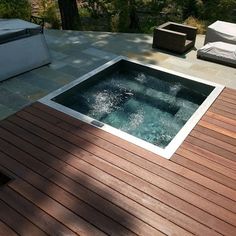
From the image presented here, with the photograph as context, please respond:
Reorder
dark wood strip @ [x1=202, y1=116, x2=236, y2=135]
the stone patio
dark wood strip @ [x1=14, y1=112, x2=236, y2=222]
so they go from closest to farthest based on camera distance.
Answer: dark wood strip @ [x1=14, y1=112, x2=236, y2=222], dark wood strip @ [x1=202, y1=116, x2=236, y2=135], the stone patio

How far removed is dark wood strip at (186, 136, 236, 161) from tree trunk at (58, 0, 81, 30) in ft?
30.0

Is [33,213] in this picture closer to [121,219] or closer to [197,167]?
[121,219]

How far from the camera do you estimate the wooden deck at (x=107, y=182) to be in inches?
162

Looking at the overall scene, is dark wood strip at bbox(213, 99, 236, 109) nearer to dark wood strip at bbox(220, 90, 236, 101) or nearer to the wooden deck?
dark wood strip at bbox(220, 90, 236, 101)

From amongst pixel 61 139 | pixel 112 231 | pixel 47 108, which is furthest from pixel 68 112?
pixel 112 231

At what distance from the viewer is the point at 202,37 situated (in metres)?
11.2

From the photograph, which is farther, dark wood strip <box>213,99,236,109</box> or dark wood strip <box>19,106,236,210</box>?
dark wood strip <box>213,99,236,109</box>

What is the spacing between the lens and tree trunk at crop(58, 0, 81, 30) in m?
12.8

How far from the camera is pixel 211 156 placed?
17.7 ft

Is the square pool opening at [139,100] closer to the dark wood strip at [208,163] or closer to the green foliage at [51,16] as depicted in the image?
the dark wood strip at [208,163]

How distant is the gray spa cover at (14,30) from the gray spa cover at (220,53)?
15.7 ft

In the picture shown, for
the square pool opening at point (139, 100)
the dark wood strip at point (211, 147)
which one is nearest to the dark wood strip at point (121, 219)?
the square pool opening at point (139, 100)

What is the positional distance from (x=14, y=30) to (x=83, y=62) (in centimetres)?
205

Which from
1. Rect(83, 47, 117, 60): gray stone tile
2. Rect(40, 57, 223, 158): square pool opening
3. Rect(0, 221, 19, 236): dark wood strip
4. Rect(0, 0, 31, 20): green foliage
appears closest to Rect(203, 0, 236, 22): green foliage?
Rect(83, 47, 117, 60): gray stone tile
